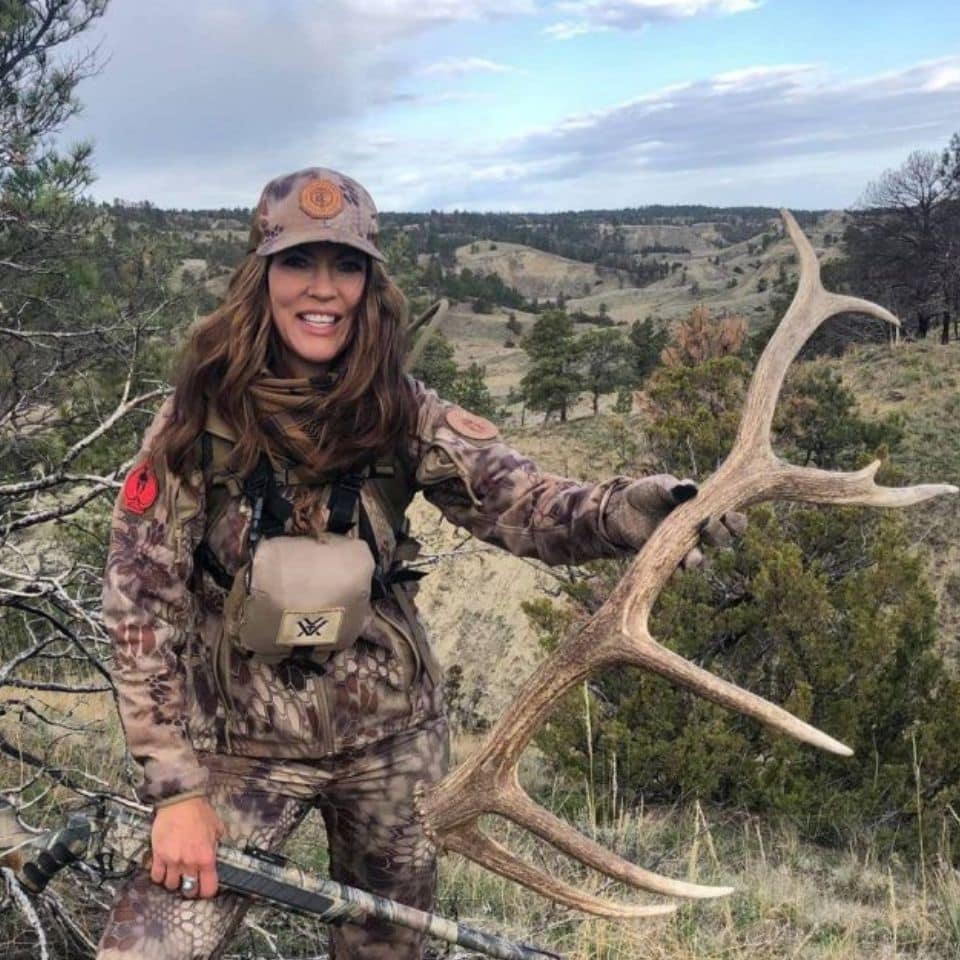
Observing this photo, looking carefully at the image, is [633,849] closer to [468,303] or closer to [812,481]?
[812,481]

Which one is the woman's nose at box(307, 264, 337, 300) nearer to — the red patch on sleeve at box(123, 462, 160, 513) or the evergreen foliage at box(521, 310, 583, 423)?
the red patch on sleeve at box(123, 462, 160, 513)

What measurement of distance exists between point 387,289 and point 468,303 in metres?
65.5

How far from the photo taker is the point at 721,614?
7.80 meters

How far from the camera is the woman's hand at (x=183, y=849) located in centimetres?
184

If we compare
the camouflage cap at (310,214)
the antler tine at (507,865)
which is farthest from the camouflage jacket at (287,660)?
the camouflage cap at (310,214)

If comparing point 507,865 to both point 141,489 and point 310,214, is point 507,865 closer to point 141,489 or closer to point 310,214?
point 141,489

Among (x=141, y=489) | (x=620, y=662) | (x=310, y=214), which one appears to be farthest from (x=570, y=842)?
(x=310, y=214)

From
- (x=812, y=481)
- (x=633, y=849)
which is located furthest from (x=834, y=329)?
(x=812, y=481)

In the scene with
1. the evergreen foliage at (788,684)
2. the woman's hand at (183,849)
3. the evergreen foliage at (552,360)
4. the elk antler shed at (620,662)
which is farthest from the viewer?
the evergreen foliage at (552,360)

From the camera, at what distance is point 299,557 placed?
195 cm

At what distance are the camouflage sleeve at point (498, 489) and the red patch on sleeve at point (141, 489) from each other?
1.80ft

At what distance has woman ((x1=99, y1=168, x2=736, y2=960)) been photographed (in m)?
1.91

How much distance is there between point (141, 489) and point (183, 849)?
0.67 m

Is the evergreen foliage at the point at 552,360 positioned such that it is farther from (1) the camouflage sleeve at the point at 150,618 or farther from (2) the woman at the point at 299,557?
(1) the camouflage sleeve at the point at 150,618
